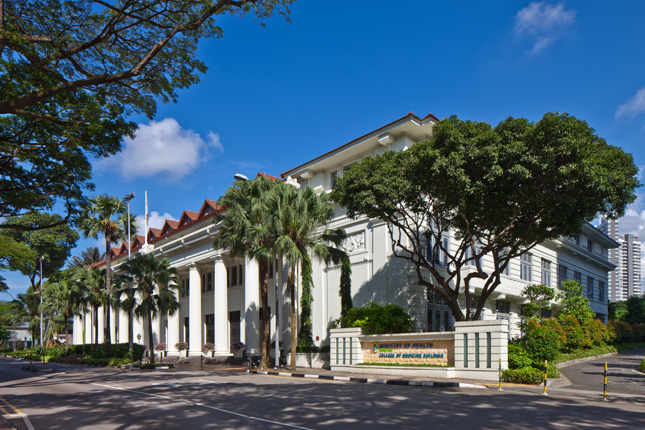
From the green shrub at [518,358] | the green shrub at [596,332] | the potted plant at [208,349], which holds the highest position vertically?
the green shrub at [518,358]

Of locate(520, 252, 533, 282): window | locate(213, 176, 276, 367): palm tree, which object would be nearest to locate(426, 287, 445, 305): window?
locate(213, 176, 276, 367): palm tree

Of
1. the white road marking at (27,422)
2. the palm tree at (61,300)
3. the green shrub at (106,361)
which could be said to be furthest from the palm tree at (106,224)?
the white road marking at (27,422)

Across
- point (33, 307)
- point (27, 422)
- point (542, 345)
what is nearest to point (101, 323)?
point (33, 307)

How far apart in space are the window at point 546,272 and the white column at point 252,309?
23573mm

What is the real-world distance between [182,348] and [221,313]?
5595mm

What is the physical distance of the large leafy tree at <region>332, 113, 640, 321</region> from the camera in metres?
17.1

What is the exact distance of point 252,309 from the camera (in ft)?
108

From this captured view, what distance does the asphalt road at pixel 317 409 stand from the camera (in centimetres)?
922

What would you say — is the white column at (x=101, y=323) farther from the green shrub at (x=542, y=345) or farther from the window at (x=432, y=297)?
the green shrub at (x=542, y=345)

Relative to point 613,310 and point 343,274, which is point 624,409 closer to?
point 343,274

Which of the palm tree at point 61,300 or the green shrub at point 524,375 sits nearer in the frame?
the green shrub at point 524,375

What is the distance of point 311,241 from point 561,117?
1339cm

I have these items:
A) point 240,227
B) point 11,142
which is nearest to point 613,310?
point 240,227

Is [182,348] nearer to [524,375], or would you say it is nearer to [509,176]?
[524,375]
